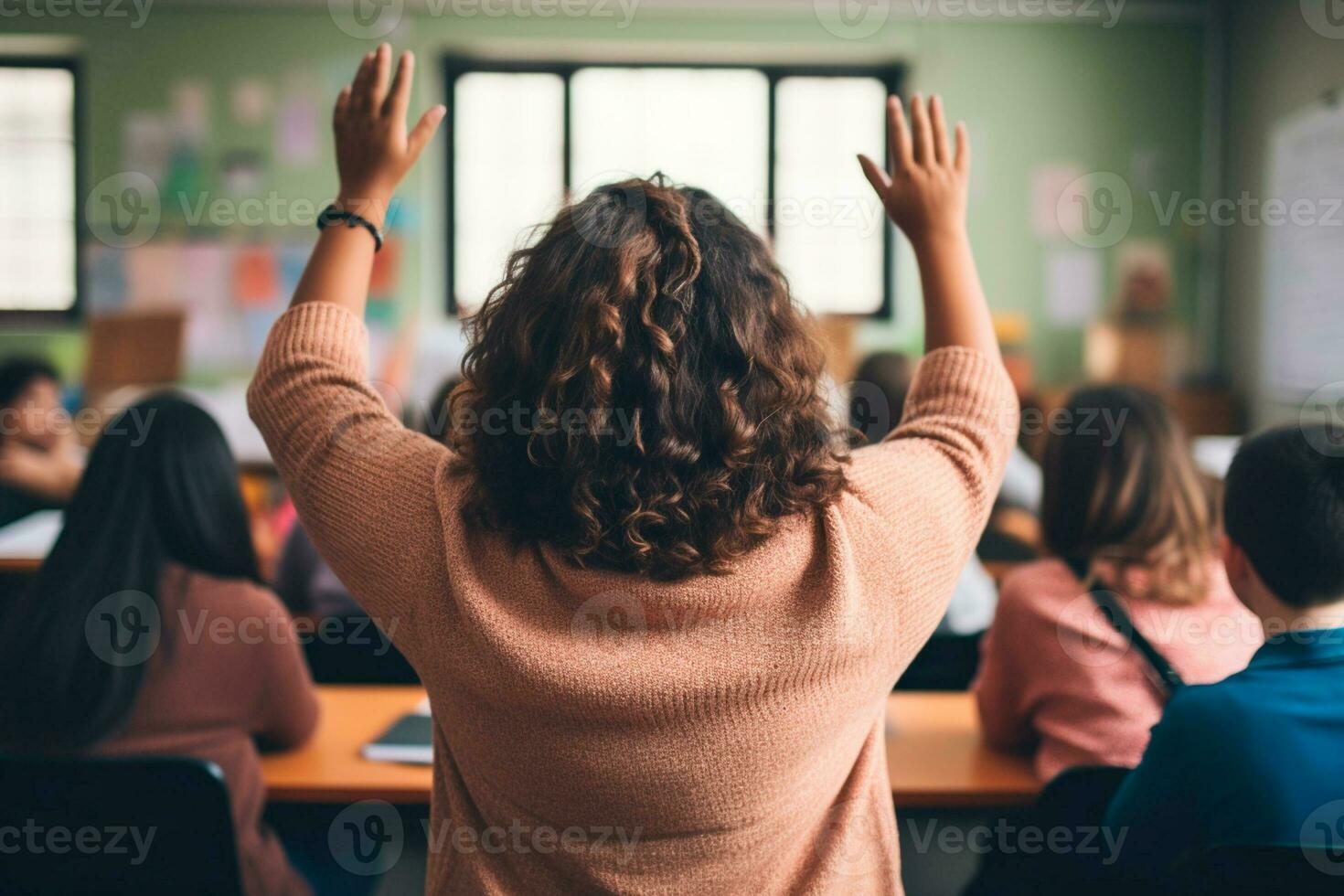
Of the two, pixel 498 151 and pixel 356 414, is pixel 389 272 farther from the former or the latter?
pixel 356 414

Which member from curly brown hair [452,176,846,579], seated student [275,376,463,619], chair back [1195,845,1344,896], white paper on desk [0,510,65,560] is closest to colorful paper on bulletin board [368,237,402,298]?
white paper on desk [0,510,65,560]

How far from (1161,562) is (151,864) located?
57.2 inches

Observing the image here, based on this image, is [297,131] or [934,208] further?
[297,131]

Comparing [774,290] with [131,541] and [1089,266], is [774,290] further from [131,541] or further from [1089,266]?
[1089,266]

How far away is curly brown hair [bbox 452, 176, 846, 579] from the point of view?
0.76 metres

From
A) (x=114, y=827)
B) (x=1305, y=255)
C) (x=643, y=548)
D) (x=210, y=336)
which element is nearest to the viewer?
(x=643, y=548)

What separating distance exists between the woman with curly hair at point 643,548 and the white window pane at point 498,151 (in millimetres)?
4918

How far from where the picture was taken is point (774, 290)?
831mm

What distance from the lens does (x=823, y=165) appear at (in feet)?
18.7

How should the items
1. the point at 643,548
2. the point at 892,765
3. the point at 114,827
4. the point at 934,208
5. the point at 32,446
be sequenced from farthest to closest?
the point at 32,446 < the point at 892,765 < the point at 114,827 < the point at 934,208 < the point at 643,548

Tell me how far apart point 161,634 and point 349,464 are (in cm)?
81

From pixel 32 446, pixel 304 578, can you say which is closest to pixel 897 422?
pixel 304 578

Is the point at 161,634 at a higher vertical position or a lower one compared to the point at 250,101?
lower

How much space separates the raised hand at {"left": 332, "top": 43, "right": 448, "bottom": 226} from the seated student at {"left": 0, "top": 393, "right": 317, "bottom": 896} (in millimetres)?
710
